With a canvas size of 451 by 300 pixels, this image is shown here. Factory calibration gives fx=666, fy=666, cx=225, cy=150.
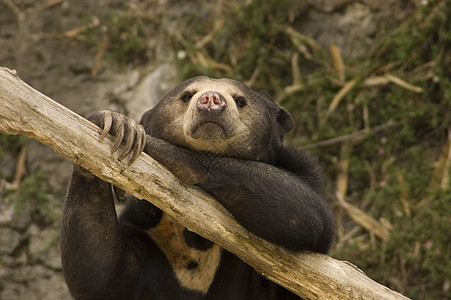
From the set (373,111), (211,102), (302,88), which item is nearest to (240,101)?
(211,102)

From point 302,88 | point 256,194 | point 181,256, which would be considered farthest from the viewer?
point 302,88

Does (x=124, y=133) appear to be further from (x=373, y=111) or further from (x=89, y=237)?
(x=373, y=111)

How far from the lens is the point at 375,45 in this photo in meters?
7.45

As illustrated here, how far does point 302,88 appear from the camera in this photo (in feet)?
24.3

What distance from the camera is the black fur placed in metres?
3.57

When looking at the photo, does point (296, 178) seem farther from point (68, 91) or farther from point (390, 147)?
point (68, 91)

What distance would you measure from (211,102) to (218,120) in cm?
11

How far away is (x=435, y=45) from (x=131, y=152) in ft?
15.4

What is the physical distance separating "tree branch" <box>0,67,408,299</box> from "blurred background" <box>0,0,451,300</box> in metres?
2.72

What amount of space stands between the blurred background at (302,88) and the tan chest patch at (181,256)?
7.92 feet

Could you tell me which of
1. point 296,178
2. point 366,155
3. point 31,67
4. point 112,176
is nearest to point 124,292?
point 112,176

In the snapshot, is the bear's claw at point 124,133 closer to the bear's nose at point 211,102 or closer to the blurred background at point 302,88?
the bear's nose at point 211,102

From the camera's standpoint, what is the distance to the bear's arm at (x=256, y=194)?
3.53 meters

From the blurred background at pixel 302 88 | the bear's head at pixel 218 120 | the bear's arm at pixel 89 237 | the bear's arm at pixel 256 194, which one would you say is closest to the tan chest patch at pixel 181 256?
the bear's arm at pixel 89 237
